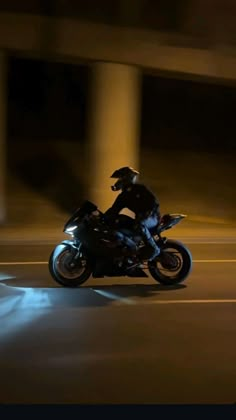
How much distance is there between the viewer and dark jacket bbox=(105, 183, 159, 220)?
10.1m

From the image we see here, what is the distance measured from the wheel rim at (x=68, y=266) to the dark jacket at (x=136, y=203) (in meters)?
0.71

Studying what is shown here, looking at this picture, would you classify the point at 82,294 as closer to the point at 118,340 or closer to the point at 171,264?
the point at 171,264

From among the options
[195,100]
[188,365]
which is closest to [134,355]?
[188,365]

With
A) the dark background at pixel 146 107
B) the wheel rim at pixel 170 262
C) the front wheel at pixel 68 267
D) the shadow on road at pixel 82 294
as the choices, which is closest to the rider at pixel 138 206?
the wheel rim at pixel 170 262

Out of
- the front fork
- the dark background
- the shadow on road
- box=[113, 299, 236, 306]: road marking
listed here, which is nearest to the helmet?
the front fork

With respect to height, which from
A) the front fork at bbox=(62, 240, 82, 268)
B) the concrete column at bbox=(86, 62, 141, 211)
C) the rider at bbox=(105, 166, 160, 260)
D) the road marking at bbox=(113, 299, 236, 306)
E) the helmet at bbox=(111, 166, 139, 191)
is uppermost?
the concrete column at bbox=(86, 62, 141, 211)

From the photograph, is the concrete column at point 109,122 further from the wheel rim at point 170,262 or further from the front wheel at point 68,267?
the front wheel at point 68,267

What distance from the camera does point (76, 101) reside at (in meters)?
27.8

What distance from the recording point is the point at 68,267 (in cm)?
1016

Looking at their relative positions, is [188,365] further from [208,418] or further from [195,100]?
[195,100]

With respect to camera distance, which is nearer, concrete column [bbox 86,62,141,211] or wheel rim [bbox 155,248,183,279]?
wheel rim [bbox 155,248,183,279]

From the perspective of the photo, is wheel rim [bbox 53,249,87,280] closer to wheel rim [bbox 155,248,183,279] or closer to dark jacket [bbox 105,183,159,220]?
dark jacket [bbox 105,183,159,220]

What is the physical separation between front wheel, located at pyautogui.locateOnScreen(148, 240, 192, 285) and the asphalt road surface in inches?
5.6

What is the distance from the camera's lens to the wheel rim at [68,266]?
398 inches
